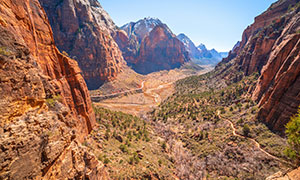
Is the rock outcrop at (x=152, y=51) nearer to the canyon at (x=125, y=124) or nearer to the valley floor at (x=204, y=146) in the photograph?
the canyon at (x=125, y=124)

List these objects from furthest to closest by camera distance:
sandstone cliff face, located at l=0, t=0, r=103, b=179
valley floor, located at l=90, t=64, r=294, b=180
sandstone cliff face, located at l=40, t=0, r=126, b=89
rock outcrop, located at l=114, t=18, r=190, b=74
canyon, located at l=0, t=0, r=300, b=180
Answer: rock outcrop, located at l=114, t=18, r=190, b=74
sandstone cliff face, located at l=40, t=0, r=126, b=89
valley floor, located at l=90, t=64, r=294, b=180
canyon, located at l=0, t=0, r=300, b=180
sandstone cliff face, located at l=0, t=0, r=103, b=179

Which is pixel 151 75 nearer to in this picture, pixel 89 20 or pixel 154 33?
pixel 154 33

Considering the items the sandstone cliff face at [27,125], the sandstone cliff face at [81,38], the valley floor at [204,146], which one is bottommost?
the valley floor at [204,146]

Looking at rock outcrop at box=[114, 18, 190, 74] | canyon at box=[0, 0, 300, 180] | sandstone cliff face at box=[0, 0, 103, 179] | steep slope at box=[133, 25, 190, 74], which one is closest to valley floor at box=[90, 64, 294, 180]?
canyon at box=[0, 0, 300, 180]

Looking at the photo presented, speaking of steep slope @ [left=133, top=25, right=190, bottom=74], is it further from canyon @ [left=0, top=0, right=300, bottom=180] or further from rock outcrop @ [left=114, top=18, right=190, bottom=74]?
canyon @ [left=0, top=0, right=300, bottom=180]

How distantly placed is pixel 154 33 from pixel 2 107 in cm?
18551

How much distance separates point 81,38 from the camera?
8031 cm

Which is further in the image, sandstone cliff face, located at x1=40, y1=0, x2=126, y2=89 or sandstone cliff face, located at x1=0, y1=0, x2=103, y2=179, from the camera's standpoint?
sandstone cliff face, located at x1=40, y1=0, x2=126, y2=89

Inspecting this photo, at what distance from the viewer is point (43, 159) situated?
6672 mm

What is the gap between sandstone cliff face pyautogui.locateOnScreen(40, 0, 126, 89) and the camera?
7594 cm

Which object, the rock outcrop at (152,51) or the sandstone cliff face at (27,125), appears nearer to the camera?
the sandstone cliff face at (27,125)

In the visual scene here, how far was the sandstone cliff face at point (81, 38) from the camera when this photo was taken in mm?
75938

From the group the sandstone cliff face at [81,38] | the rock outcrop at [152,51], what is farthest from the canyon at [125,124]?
the rock outcrop at [152,51]

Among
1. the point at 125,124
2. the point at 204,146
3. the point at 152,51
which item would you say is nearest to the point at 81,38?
the point at 125,124
